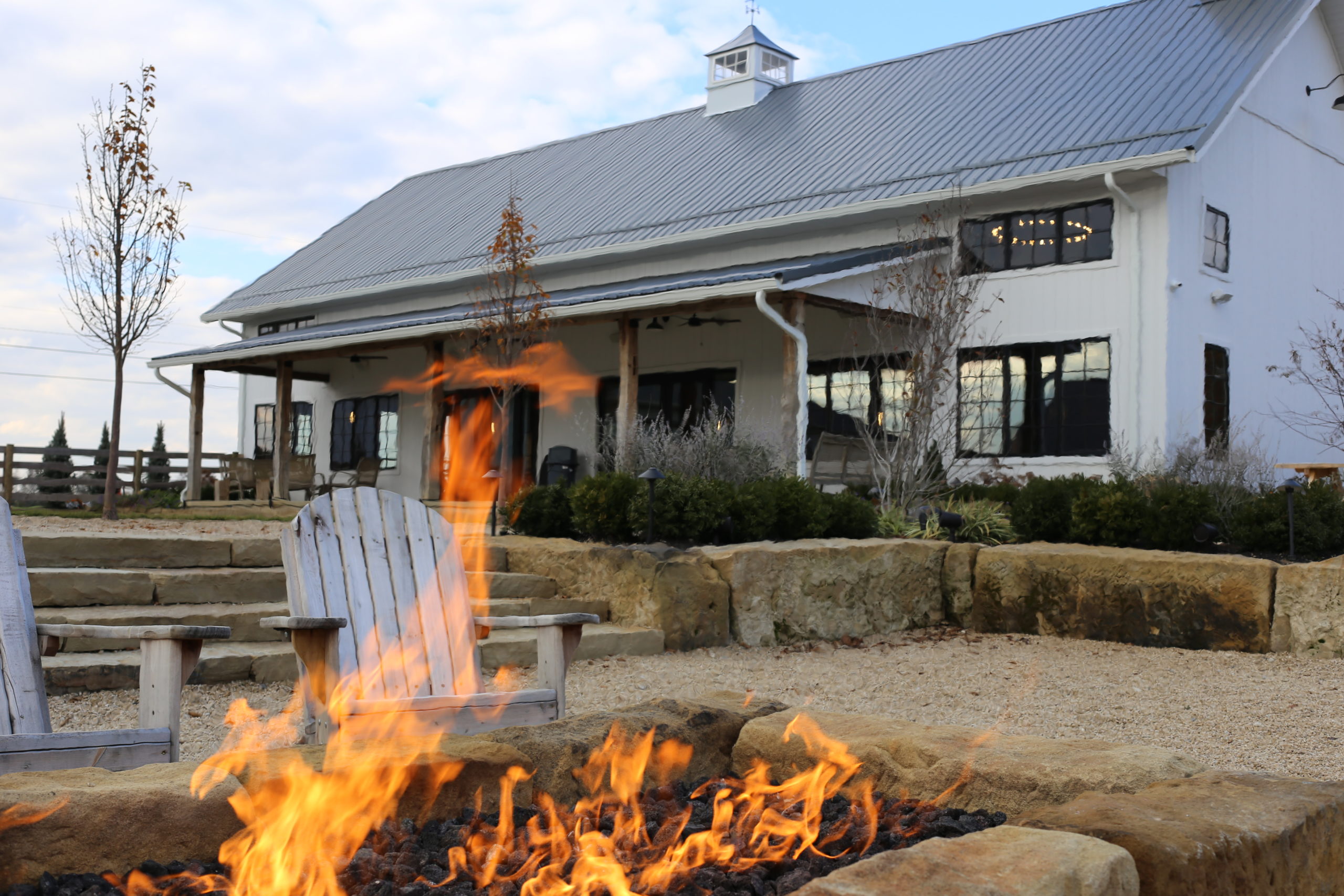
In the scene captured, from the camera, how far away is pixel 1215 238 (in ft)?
38.9

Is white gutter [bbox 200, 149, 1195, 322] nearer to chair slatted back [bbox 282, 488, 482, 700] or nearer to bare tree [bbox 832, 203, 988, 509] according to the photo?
bare tree [bbox 832, 203, 988, 509]

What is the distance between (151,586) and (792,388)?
6.10 meters

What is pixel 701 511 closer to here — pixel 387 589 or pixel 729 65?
pixel 387 589

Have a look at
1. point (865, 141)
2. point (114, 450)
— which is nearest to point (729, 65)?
point (865, 141)

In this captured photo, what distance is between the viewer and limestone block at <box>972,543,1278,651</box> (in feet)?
22.5

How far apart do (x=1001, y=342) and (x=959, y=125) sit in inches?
117

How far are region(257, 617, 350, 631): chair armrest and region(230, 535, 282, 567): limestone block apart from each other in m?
3.91

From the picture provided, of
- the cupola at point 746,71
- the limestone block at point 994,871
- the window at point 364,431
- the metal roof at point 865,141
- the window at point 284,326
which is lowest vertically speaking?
the limestone block at point 994,871

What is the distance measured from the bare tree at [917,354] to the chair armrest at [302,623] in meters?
7.02

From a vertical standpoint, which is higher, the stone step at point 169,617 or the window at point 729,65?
the window at point 729,65

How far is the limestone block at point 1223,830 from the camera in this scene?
1906mm

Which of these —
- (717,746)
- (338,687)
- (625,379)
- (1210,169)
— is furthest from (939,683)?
(1210,169)

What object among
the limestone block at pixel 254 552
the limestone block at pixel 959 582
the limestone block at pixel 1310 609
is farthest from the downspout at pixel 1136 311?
the limestone block at pixel 254 552

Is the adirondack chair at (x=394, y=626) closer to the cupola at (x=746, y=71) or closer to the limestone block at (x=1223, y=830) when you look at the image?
the limestone block at (x=1223, y=830)
